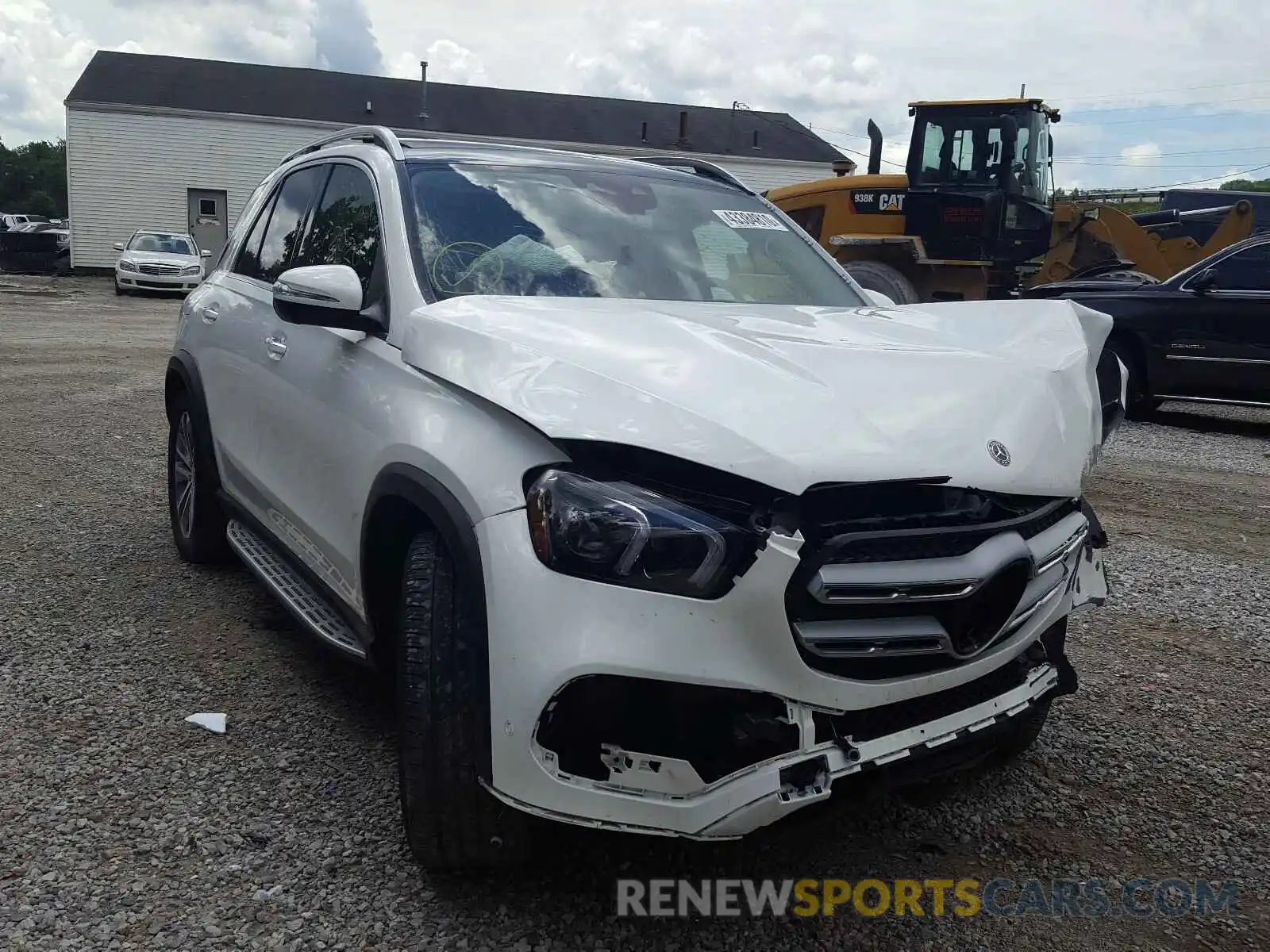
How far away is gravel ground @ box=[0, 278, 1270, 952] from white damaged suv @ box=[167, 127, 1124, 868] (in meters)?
0.28

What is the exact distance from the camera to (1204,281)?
9.72 m

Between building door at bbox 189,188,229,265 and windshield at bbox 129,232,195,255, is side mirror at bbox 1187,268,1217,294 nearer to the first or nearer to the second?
windshield at bbox 129,232,195,255

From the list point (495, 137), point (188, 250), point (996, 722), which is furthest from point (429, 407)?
point (495, 137)

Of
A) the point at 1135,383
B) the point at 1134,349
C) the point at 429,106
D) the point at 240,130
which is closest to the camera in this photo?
the point at 1134,349

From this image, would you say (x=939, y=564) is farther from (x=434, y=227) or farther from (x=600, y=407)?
(x=434, y=227)

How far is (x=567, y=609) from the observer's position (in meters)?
2.05

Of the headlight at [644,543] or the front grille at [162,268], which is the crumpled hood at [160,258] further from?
the headlight at [644,543]

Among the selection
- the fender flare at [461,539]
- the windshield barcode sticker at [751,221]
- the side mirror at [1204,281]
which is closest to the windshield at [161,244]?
the side mirror at [1204,281]

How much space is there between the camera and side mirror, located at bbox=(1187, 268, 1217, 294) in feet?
31.8

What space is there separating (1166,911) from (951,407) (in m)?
1.31

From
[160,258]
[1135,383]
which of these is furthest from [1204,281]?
[160,258]

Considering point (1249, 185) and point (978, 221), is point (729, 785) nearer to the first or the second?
point (978, 221)

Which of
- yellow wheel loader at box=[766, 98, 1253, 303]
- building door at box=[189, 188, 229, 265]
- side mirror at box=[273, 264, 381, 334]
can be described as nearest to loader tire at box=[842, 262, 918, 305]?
yellow wheel loader at box=[766, 98, 1253, 303]

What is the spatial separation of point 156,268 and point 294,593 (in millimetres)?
23304
